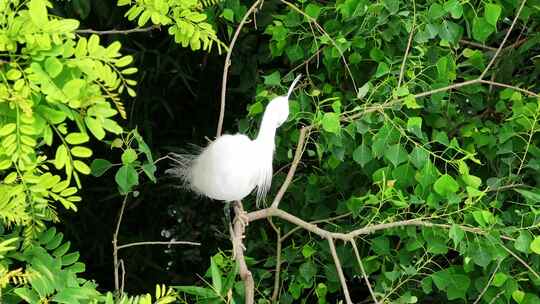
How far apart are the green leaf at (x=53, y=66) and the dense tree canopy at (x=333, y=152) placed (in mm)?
66

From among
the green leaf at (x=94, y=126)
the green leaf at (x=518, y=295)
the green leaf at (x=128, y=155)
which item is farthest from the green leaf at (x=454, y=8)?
the green leaf at (x=94, y=126)

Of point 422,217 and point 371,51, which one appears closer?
point 422,217

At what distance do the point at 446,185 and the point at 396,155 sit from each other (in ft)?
0.33

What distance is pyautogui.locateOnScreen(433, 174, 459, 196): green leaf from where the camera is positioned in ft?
3.77

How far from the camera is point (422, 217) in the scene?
3.90ft

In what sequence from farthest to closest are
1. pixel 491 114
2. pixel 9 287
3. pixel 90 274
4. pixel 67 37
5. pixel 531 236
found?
pixel 90 274 → pixel 491 114 → pixel 531 236 → pixel 9 287 → pixel 67 37

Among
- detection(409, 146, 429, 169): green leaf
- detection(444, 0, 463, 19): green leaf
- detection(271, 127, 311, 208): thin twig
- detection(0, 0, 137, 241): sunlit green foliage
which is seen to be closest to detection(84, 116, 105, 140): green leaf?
detection(0, 0, 137, 241): sunlit green foliage

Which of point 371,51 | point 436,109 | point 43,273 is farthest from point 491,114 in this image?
point 43,273

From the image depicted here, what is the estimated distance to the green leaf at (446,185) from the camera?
1.15 m

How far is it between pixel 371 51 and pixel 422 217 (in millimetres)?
340

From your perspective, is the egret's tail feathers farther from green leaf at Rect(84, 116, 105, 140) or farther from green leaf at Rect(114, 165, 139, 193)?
green leaf at Rect(84, 116, 105, 140)

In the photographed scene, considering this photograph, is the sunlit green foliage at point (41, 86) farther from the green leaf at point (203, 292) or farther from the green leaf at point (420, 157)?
the green leaf at point (420, 157)

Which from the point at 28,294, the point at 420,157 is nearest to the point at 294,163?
the point at 420,157

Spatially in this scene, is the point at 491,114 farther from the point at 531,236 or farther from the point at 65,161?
the point at 65,161
